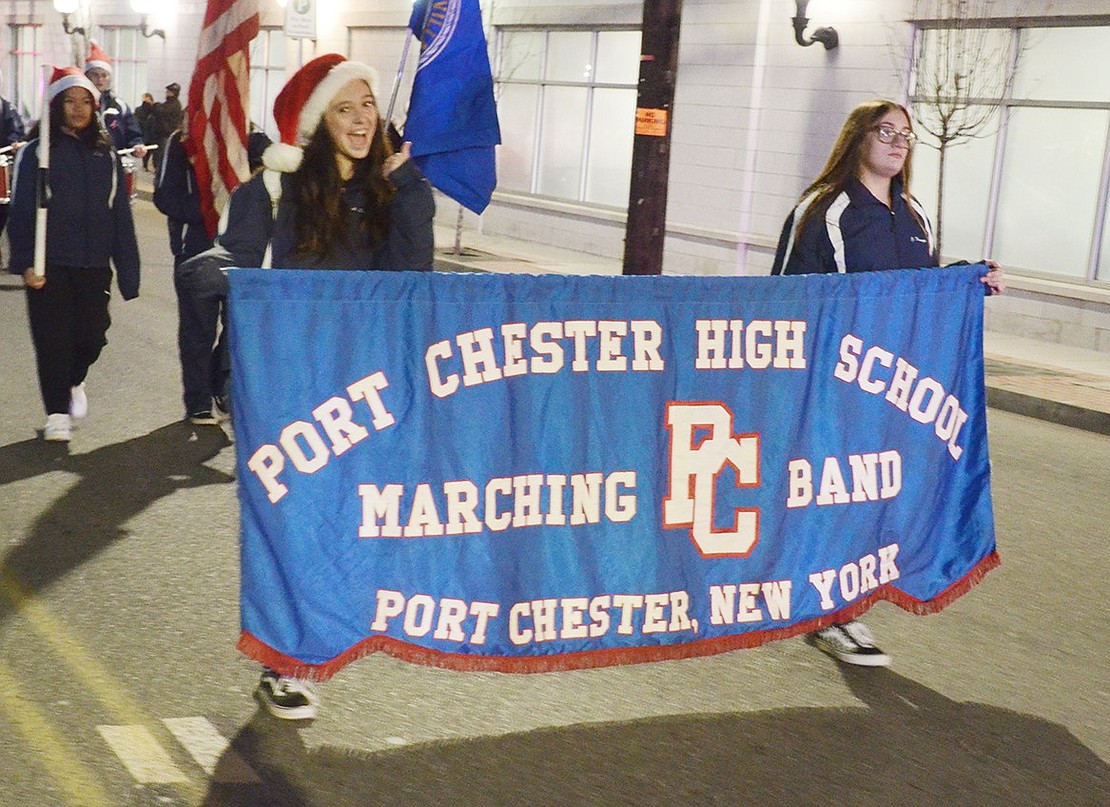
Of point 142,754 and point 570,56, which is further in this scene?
point 570,56

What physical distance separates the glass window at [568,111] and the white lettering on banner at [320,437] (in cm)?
1553

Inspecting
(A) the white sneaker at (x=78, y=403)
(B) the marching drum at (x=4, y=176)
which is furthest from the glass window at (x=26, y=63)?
(A) the white sneaker at (x=78, y=403)

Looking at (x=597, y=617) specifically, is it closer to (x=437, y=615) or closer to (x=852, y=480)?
(x=437, y=615)

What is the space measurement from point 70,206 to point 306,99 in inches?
124

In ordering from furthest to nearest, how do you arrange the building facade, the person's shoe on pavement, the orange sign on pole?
the building facade
the orange sign on pole
the person's shoe on pavement

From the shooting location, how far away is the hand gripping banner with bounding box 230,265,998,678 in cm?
391

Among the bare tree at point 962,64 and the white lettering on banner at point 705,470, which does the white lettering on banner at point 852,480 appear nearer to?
the white lettering on banner at point 705,470

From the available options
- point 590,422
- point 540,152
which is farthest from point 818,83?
point 590,422

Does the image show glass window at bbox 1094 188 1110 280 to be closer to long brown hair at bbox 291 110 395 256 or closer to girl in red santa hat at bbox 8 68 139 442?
girl in red santa hat at bbox 8 68 139 442

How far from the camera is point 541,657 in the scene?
4.20m

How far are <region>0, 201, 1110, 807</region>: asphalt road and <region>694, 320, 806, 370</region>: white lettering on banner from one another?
104 cm

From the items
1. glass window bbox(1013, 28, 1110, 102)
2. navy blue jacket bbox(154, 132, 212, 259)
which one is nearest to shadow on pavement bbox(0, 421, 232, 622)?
navy blue jacket bbox(154, 132, 212, 259)

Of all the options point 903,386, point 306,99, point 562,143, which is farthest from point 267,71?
point 903,386

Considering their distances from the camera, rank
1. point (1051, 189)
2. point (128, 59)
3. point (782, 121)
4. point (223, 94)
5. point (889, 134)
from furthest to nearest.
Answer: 1. point (128, 59)
2. point (782, 121)
3. point (1051, 189)
4. point (223, 94)
5. point (889, 134)
